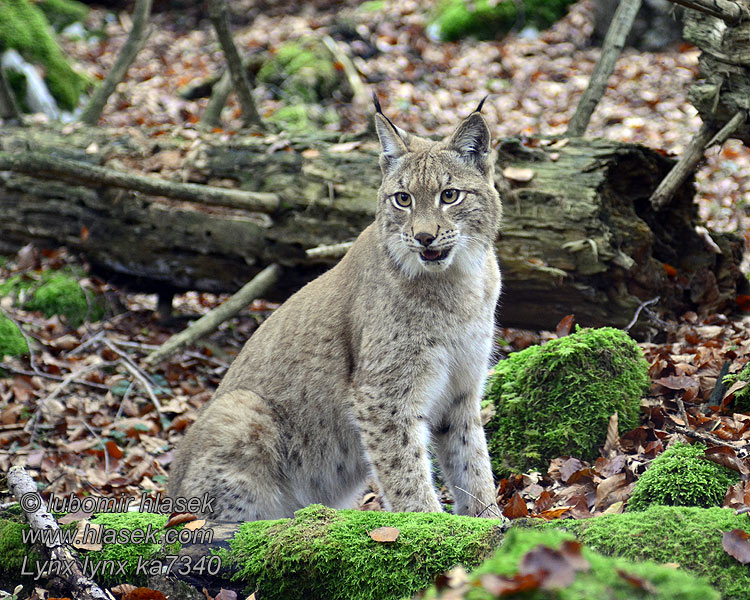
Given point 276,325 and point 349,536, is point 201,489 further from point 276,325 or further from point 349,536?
point 349,536

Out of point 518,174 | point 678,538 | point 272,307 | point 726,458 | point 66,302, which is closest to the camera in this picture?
point 678,538

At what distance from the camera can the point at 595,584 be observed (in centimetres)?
162

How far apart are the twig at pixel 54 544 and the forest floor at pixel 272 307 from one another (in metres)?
2.23

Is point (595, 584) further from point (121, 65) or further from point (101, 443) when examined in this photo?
point (121, 65)

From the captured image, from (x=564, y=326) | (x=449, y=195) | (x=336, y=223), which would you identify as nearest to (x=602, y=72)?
(x=564, y=326)

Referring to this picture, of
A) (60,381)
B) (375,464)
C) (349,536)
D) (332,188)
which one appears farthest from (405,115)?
(349,536)

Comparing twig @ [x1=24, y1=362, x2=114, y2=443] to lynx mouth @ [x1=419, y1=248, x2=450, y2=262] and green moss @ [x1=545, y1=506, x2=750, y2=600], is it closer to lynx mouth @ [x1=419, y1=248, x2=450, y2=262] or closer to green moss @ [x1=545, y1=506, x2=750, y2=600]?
lynx mouth @ [x1=419, y1=248, x2=450, y2=262]

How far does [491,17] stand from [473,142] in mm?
12554

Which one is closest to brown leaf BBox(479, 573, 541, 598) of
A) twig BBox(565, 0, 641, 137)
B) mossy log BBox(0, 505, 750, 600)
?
mossy log BBox(0, 505, 750, 600)

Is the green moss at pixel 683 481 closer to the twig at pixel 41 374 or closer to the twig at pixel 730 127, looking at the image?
the twig at pixel 730 127

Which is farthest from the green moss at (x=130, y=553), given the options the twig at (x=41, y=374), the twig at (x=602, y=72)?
the twig at (x=602, y=72)

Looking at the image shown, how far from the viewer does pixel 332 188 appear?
24.0 feet

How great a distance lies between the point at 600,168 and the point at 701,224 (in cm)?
142

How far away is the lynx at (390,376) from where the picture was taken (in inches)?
177
